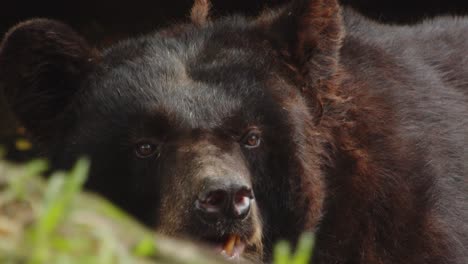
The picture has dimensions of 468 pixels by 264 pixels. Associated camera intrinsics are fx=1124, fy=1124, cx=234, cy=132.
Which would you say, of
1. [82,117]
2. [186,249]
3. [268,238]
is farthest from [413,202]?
[186,249]

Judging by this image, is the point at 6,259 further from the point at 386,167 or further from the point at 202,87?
the point at 386,167

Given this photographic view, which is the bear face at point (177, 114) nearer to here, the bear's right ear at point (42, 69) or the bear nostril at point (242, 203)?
the bear's right ear at point (42, 69)

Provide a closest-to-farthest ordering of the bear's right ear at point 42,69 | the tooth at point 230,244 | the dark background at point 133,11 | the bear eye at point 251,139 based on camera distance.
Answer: the tooth at point 230,244, the bear eye at point 251,139, the bear's right ear at point 42,69, the dark background at point 133,11

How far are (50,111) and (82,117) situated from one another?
28 cm

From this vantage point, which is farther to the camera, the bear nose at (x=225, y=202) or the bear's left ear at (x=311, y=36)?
the bear's left ear at (x=311, y=36)

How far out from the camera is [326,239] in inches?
247

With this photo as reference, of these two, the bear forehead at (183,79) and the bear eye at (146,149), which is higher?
the bear forehead at (183,79)

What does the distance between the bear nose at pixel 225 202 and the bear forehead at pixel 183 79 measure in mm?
681

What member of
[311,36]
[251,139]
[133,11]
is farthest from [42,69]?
[133,11]

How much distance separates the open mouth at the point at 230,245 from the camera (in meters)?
5.30

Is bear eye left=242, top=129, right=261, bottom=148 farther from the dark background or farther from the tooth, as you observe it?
the dark background

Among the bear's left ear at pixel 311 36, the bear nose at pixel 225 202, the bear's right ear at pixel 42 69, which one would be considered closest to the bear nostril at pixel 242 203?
the bear nose at pixel 225 202

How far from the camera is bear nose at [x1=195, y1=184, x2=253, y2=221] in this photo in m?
5.07

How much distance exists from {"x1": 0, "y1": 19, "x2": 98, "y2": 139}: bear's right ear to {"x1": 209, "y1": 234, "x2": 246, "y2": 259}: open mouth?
147cm
